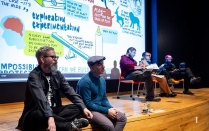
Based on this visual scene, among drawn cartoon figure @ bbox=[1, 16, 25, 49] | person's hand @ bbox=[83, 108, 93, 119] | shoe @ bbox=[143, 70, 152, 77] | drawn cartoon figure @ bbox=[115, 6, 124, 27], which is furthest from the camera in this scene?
drawn cartoon figure @ bbox=[115, 6, 124, 27]

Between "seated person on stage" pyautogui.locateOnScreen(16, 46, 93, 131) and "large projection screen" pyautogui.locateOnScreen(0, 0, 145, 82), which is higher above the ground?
"large projection screen" pyautogui.locateOnScreen(0, 0, 145, 82)

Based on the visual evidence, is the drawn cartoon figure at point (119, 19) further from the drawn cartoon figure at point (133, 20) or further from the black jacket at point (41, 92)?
the black jacket at point (41, 92)

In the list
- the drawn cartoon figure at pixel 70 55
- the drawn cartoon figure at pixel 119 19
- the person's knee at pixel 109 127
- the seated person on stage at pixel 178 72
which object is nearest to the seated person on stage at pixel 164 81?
the seated person on stage at pixel 178 72

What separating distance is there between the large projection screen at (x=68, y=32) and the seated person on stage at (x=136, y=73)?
29.9 inches

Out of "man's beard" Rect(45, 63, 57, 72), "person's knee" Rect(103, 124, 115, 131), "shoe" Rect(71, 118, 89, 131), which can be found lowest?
"person's knee" Rect(103, 124, 115, 131)

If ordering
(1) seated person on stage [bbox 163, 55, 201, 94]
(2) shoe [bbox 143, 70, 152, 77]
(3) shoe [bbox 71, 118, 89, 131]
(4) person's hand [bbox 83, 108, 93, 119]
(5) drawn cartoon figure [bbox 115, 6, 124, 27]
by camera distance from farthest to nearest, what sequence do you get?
(5) drawn cartoon figure [bbox 115, 6, 124, 27], (1) seated person on stage [bbox 163, 55, 201, 94], (2) shoe [bbox 143, 70, 152, 77], (4) person's hand [bbox 83, 108, 93, 119], (3) shoe [bbox 71, 118, 89, 131]

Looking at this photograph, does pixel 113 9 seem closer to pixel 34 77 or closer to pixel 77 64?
pixel 77 64

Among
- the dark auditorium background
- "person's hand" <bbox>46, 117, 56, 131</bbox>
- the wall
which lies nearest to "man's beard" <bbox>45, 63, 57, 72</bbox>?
"person's hand" <bbox>46, 117, 56, 131</bbox>

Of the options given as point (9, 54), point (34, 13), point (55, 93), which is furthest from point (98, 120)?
point (34, 13)

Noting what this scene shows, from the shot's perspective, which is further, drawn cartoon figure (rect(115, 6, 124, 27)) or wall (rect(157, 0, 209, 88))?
wall (rect(157, 0, 209, 88))

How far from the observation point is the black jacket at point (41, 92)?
189 cm

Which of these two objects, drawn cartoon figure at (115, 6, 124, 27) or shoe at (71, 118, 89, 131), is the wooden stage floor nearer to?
shoe at (71, 118, 89, 131)

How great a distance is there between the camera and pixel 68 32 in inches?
168

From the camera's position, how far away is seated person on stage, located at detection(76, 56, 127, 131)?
2.21m
